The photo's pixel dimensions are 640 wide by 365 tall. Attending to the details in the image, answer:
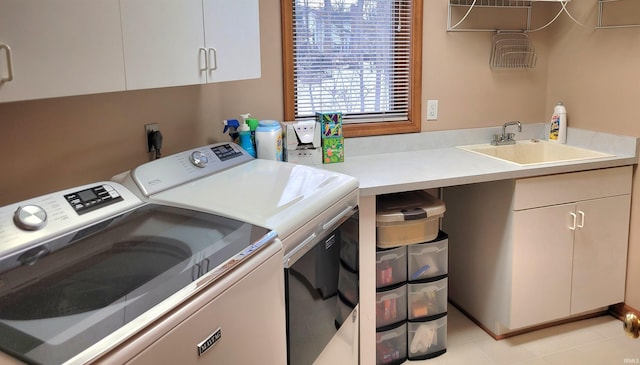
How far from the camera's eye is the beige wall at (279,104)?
5.15 feet

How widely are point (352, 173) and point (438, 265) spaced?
620 mm

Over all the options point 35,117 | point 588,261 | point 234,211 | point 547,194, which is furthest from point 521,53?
point 35,117

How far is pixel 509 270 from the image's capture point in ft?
8.36

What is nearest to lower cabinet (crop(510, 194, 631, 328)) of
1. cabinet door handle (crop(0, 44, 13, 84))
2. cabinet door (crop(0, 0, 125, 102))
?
cabinet door (crop(0, 0, 125, 102))

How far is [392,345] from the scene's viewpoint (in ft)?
8.27

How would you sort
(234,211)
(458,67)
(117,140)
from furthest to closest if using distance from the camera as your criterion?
(458,67) < (117,140) < (234,211)

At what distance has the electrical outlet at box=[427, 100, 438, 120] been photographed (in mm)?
2939

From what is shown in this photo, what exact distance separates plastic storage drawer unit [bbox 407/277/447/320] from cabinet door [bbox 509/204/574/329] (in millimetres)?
351

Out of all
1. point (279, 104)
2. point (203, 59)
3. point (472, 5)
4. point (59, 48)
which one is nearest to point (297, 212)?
point (203, 59)

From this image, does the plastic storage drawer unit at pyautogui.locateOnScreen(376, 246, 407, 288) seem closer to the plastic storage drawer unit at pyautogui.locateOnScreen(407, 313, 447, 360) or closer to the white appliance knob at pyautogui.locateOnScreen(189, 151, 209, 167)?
the plastic storage drawer unit at pyautogui.locateOnScreen(407, 313, 447, 360)

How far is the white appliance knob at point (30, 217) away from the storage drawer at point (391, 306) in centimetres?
152

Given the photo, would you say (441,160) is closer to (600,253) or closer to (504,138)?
(504,138)

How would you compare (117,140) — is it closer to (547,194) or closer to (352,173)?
(352,173)

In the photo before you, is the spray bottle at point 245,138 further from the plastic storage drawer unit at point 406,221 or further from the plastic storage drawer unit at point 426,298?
the plastic storage drawer unit at point 426,298
